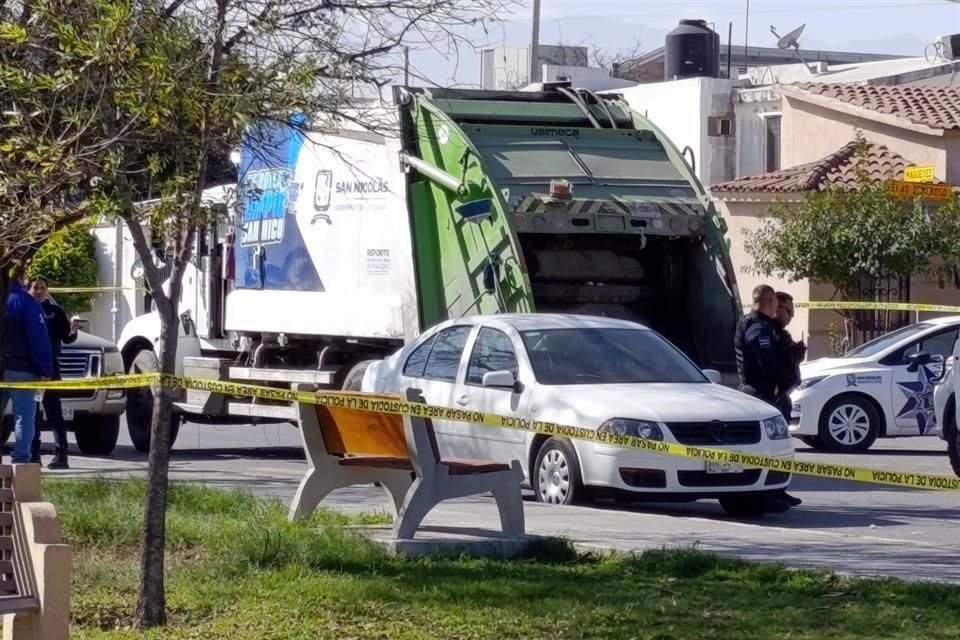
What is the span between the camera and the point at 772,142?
34.7 metres

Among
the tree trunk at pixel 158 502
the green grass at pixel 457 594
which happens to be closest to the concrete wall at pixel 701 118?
the green grass at pixel 457 594

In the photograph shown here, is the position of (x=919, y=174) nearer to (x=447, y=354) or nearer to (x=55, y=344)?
(x=447, y=354)

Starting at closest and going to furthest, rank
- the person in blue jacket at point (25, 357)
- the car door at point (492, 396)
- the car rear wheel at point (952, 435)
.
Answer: the car door at point (492, 396), the car rear wheel at point (952, 435), the person in blue jacket at point (25, 357)

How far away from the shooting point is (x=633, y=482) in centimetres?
1246

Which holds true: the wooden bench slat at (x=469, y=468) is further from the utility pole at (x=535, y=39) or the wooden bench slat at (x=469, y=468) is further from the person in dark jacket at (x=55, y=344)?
the utility pole at (x=535, y=39)

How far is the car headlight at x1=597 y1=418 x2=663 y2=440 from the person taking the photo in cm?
1238

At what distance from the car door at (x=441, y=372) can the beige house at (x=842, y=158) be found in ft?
48.8

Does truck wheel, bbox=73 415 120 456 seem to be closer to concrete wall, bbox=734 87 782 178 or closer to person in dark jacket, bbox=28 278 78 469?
person in dark jacket, bbox=28 278 78 469

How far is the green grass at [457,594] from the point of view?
771cm

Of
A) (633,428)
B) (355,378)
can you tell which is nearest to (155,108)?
(633,428)

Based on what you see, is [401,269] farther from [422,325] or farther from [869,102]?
[869,102]

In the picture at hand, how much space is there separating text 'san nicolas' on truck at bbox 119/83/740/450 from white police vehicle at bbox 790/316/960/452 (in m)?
3.30

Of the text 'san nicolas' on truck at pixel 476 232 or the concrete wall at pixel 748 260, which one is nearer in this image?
the text 'san nicolas' on truck at pixel 476 232

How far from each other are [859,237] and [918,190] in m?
1.12
